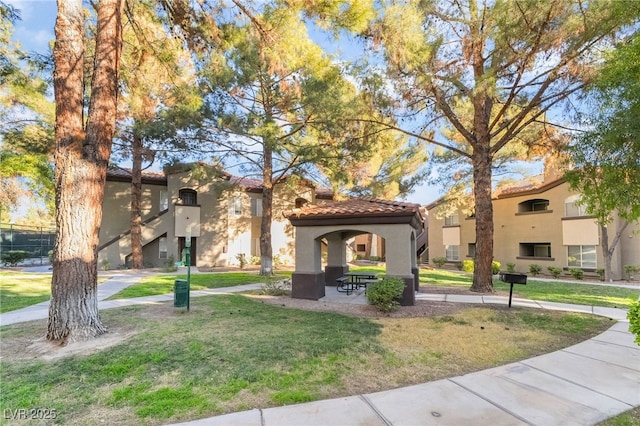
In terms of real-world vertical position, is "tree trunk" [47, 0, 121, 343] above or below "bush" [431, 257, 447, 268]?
above

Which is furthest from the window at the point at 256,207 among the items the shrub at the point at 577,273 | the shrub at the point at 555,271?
the shrub at the point at 577,273

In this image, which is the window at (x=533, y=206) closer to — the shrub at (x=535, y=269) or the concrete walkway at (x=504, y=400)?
the shrub at (x=535, y=269)

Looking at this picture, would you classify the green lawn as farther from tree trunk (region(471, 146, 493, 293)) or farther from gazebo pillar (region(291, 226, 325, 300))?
tree trunk (region(471, 146, 493, 293))

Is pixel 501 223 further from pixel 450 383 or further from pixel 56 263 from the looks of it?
pixel 56 263

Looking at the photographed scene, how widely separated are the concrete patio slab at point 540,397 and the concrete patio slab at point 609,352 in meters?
1.45

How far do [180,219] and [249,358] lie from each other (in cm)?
1896

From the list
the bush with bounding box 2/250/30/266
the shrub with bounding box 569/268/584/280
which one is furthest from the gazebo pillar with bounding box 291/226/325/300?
the bush with bounding box 2/250/30/266

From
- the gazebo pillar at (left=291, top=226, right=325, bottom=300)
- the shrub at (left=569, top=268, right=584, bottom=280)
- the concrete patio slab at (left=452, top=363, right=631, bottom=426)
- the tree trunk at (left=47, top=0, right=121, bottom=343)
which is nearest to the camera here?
the concrete patio slab at (left=452, top=363, right=631, bottom=426)

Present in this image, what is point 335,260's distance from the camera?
45.9ft

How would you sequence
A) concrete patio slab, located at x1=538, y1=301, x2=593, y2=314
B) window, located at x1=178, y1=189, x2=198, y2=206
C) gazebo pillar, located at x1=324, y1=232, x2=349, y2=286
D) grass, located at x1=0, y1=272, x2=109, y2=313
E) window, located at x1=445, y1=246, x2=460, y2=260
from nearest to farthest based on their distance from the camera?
concrete patio slab, located at x1=538, y1=301, x2=593, y2=314
grass, located at x1=0, y1=272, x2=109, y2=313
gazebo pillar, located at x1=324, y1=232, x2=349, y2=286
window, located at x1=178, y1=189, x2=198, y2=206
window, located at x1=445, y1=246, x2=460, y2=260

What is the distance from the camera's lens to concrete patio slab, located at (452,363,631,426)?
3529 millimetres

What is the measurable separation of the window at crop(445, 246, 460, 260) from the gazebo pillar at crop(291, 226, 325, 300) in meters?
20.5

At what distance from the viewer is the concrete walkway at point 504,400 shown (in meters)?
3.44

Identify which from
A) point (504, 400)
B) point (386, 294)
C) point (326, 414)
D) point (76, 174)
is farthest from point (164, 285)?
point (504, 400)
